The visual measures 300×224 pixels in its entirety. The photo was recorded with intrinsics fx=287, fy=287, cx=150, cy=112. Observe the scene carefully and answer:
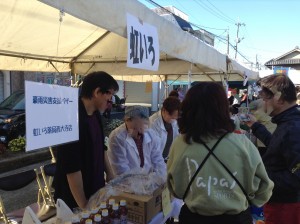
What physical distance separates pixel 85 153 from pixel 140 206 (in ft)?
1.74

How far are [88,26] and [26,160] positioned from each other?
4.61 meters

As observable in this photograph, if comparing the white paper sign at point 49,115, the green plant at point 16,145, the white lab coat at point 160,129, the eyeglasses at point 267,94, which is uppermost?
the eyeglasses at point 267,94

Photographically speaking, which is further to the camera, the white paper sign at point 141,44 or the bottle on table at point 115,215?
the white paper sign at point 141,44

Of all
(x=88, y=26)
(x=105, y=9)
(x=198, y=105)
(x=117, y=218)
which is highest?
(x=88, y=26)

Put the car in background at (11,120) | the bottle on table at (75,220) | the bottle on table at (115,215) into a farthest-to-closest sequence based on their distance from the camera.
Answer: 1. the car in background at (11,120)
2. the bottle on table at (115,215)
3. the bottle on table at (75,220)

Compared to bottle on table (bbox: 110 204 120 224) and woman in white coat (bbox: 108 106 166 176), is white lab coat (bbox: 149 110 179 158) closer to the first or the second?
woman in white coat (bbox: 108 106 166 176)

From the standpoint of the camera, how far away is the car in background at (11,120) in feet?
25.1

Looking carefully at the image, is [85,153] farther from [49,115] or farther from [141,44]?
[141,44]

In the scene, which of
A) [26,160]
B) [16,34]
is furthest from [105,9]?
[26,160]

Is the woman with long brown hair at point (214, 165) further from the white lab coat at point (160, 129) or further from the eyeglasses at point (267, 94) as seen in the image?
the white lab coat at point (160, 129)

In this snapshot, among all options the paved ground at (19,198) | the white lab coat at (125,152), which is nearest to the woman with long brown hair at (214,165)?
the white lab coat at (125,152)

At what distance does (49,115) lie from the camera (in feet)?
5.08

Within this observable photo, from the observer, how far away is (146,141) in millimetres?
2881

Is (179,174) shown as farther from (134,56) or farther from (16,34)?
(16,34)
